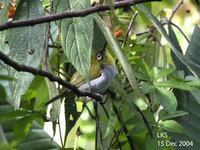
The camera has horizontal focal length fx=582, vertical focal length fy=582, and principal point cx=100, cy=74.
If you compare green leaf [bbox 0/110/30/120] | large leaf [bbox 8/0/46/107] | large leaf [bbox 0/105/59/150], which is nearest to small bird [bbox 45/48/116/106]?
green leaf [bbox 0/110/30/120]

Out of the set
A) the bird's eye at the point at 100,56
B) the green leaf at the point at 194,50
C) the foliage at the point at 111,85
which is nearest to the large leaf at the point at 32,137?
the foliage at the point at 111,85

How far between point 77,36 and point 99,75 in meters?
0.86

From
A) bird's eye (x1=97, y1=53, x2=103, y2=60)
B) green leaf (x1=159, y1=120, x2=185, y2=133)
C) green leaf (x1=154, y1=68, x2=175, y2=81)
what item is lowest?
green leaf (x1=159, y1=120, x2=185, y2=133)

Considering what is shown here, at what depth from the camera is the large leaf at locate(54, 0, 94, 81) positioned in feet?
4.21

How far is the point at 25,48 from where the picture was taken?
1.38 meters

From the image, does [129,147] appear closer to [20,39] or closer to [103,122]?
[103,122]

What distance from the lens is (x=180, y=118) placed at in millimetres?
2025

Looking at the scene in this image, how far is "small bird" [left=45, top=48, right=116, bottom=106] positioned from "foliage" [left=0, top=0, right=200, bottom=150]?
0.03 m
